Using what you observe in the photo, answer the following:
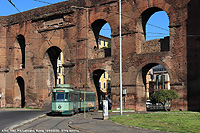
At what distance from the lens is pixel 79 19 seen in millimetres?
35500

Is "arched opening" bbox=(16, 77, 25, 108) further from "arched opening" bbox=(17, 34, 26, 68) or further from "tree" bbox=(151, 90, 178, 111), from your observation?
"tree" bbox=(151, 90, 178, 111)

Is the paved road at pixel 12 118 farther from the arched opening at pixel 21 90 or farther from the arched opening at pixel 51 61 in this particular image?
the arched opening at pixel 21 90

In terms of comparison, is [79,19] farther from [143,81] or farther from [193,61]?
[193,61]

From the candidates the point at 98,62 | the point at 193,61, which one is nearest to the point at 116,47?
the point at 98,62

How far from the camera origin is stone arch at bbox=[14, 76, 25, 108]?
42250 millimetres

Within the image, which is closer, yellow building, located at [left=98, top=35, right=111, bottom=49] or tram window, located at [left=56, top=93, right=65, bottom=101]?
tram window, located at [left=56, top=93, right=65, bottom=101]

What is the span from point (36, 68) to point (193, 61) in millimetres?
19941

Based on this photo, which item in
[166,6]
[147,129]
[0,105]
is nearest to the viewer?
[147,129]

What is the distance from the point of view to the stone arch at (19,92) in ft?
139

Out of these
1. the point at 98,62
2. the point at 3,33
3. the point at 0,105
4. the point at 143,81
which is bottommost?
the point at 0,105

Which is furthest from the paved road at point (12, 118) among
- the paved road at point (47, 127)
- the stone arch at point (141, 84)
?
the stone arch at point (141, 84)

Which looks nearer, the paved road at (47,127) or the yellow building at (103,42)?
the paved road at (47,127)

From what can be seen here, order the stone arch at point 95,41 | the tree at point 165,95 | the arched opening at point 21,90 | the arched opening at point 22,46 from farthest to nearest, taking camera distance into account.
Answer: the arched opening at point 22,46
the arched opening at point 21,90
the stone arch at point 95,41
the tree at point 165,95

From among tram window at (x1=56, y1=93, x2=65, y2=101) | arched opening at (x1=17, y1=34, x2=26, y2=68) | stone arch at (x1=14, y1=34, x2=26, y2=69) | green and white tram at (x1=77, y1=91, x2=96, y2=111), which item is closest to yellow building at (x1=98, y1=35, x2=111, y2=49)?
arched opening at (x1=17, y1=34, x2=26, y2=68)
